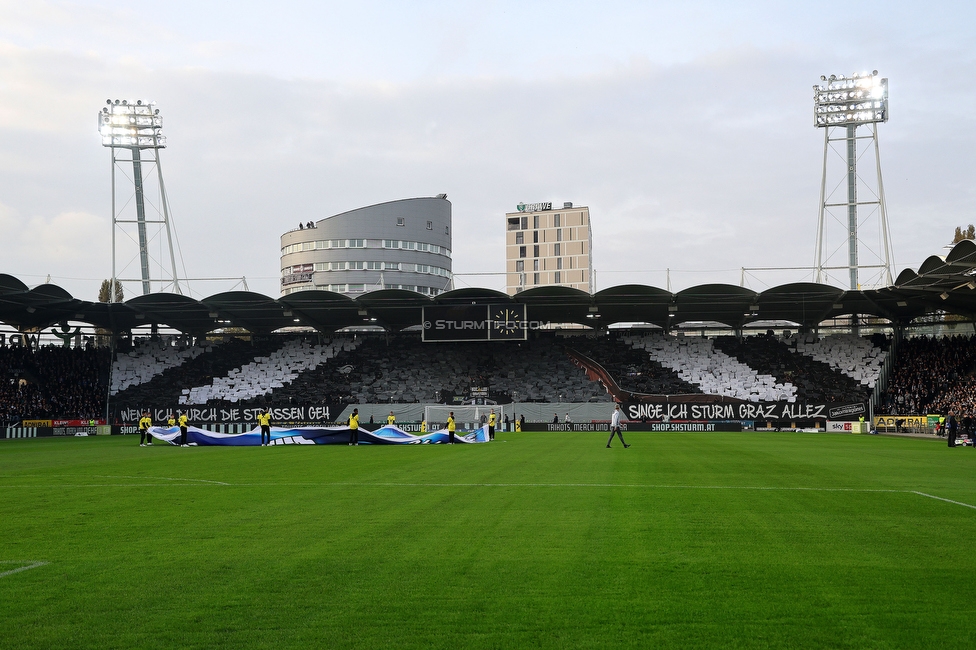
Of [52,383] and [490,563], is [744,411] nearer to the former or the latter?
[490,563]

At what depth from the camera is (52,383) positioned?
177 feet

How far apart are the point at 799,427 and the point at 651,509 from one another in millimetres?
42023

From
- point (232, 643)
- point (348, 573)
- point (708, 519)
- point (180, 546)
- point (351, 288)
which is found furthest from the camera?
point (351, 288)

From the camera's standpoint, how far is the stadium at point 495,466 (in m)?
6.56

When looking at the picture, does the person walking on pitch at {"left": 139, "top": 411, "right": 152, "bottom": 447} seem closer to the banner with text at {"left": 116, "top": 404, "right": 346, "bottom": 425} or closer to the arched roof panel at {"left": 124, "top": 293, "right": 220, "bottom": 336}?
the banner with text at {"left": 116, "top": 404, "right": 346, "bottom": 425}

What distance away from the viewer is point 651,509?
12.2 m

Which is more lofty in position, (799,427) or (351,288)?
(351,288)

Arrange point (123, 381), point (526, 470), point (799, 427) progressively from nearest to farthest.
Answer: point (526, 470)
point (799, 427)
point (123, 381)

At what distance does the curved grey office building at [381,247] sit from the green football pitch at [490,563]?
87.0 meters

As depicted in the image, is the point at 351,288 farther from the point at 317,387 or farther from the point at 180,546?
the point at 180,546

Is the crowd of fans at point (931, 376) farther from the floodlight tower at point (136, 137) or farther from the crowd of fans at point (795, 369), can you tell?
the floodlight tower at point (136, 137)

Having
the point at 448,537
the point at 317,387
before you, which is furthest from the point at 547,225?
the point at 448,537

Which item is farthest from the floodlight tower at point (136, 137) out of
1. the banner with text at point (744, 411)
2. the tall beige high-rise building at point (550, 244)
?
the tall beige high-rise building at point (550, 244)

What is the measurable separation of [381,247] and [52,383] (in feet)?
173
